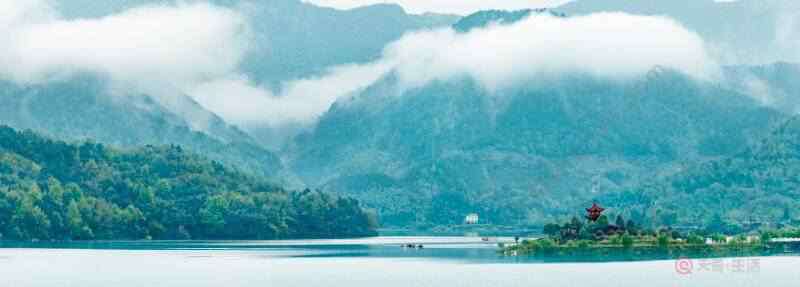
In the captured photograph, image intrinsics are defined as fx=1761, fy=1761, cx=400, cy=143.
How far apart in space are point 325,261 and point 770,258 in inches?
1914

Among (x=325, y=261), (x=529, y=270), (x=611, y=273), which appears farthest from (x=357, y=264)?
A: (x=611, y=273)

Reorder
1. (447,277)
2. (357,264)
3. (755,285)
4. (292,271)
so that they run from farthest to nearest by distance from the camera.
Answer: (357,264) → (292,271) → (447,277) → (755,285)

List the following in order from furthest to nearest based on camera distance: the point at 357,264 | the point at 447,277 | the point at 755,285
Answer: the point at 357,264 < the point at 447,277 < the point at 755,285

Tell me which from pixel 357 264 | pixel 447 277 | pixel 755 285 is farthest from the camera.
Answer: pixel 357 264

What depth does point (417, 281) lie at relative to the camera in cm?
14550

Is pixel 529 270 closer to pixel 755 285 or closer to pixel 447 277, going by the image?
pixel 447 277

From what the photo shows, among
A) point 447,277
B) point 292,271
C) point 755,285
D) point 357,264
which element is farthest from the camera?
point 357,264

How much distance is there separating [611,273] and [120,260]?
2404 inches

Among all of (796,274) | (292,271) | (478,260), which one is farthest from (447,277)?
(478,260)

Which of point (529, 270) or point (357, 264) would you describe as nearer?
point (529, 270)

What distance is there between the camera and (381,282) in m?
145

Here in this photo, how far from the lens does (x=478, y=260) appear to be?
19350 cm

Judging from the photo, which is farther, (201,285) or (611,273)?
(611,273)

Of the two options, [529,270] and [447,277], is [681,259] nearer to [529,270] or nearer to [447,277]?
[529,270]
